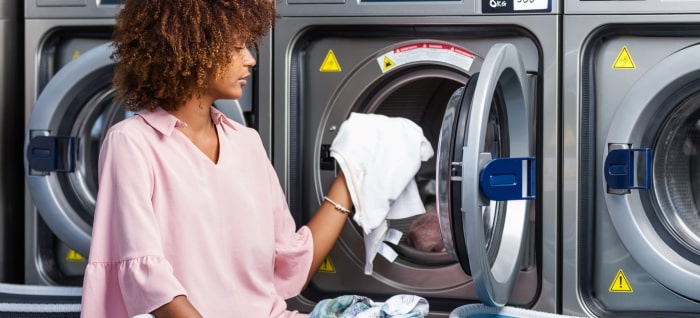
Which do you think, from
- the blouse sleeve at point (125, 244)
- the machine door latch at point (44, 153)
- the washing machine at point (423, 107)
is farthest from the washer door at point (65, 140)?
the blouse sleeve at point (125, 244)

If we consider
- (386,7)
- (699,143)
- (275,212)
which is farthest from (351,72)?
(699,143)

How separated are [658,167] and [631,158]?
0.14 meters

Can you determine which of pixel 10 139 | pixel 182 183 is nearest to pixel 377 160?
pixel 182 183

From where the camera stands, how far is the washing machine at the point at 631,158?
2.14m

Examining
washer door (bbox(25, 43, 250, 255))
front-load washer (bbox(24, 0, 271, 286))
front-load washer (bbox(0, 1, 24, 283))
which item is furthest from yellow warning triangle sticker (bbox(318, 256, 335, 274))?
front-load washer (bbox(0, 1, 24, 283))

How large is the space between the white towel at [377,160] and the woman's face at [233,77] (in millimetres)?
361

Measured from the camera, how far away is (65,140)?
98.6 inches

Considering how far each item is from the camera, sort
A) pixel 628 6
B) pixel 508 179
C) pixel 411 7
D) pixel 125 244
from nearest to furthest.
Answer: pixel 125 244 < pixel 508 179 < pixel 628 6 < pixel 411 7

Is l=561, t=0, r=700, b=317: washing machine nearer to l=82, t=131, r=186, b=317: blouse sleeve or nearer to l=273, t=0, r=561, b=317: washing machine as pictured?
l=273, t=0, r=561, b=317: washing machine

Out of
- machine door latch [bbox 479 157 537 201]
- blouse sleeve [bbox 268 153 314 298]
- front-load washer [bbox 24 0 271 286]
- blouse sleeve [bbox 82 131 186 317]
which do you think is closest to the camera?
blouse sleeve [bbox 82 131 186 317]

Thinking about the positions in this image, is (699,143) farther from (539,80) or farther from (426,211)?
(426,211)

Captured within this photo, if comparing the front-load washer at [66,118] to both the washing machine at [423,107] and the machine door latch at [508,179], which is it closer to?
the washing machine at [423,107]

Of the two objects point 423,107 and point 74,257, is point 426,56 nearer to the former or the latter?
point 423,107

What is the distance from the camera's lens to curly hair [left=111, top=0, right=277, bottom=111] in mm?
1835
